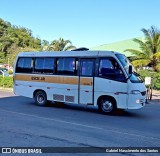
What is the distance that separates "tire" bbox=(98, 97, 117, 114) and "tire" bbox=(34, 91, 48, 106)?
130 inches

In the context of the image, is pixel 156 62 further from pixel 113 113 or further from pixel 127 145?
pixel 127 145

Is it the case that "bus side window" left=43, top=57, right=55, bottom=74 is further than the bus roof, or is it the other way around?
"bus side window" left=43, top=57, right=55, bottom=74

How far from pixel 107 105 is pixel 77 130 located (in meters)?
3.82

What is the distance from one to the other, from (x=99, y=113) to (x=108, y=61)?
2.25 metres

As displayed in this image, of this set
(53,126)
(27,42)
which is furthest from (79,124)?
(27,42)

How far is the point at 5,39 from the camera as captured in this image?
78.7 meters

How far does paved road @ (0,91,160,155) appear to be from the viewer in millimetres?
7125

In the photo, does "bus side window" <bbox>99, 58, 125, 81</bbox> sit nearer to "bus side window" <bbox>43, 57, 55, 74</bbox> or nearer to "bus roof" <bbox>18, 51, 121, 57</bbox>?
"bus roof" <bbox>18, 51, 121, 57</bbox>

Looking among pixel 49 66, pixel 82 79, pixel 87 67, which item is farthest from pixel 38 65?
pixel 87 67

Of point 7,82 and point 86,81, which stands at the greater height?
point 86,81

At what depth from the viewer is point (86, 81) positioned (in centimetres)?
1273

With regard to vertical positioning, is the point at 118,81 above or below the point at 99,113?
above

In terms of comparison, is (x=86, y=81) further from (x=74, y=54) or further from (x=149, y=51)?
(x=149, y=51)

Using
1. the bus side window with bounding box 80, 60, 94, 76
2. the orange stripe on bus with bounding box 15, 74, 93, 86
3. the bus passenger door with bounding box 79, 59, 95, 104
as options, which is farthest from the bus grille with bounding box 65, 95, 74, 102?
the bus side window with bounding box 80, 60, 94, 76
